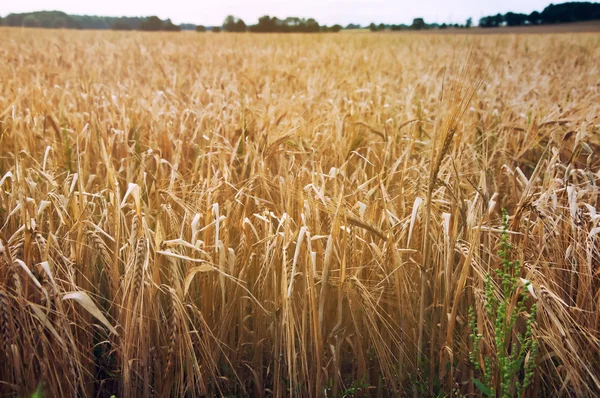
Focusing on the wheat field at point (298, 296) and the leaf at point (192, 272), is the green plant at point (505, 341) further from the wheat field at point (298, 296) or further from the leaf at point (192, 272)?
the leaf at point (192, 272)

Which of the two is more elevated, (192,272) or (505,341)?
(192,272)

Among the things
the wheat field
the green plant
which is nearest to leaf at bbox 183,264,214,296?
the wheat field

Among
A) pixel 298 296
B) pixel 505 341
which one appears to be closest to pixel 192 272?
pixel 298 296

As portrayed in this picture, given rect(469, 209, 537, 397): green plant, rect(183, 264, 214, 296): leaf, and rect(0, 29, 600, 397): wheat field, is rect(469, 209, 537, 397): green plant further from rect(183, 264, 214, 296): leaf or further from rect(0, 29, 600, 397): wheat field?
rect(183, 264, 214, 296): leaf

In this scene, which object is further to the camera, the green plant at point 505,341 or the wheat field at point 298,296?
the wheat field at point 298,296

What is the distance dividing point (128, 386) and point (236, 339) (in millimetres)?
390

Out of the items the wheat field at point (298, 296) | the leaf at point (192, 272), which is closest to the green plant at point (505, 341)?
the wheat field at point (298, 296)

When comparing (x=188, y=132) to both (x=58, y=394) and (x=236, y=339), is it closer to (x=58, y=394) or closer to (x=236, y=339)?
(x=236, y=339)

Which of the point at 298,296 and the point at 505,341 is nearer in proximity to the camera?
the point at 505,341

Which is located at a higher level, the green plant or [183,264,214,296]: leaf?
[183,264,214,296]: leaf

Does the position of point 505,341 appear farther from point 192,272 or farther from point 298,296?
point 192,272

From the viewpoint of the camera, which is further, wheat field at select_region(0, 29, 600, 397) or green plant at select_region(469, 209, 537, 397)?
wheat field at select_region(0, 29, 600, 397)

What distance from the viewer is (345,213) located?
1.27 meters

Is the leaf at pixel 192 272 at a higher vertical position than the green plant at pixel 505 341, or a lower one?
higher
